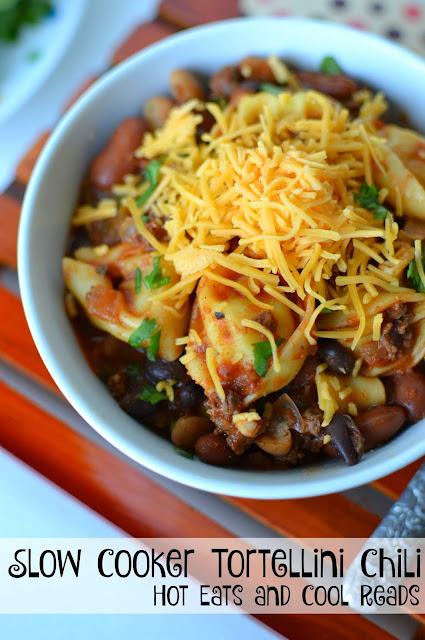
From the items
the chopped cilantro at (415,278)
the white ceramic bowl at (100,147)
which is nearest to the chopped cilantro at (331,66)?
the white ceramic bowl at (100,147)

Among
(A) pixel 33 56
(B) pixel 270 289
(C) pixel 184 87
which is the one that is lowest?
(B) pixel 270 289

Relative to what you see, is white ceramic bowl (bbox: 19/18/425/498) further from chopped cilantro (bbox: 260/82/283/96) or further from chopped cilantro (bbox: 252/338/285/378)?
chopped cilantro (bbox: 252/338/285/378)

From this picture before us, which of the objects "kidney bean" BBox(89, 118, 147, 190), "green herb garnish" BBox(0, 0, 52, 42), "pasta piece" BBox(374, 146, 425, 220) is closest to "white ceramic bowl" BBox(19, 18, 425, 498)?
"kidney bean" BBox(89, 118, 147, 190)

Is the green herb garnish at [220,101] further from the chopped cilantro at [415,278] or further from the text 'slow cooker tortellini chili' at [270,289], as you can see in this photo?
the chopped cilantro at [415,278]

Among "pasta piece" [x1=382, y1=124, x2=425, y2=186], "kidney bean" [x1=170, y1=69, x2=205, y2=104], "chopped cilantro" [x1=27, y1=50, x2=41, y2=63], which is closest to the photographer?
"pasta piece" [x1=382, y1=124, x2=425, y2=186]

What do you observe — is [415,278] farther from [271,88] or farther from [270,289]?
[271,88]

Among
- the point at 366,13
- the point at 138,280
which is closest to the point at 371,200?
the point at 138,280

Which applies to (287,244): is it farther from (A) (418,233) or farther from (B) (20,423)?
(B) (20,423)
